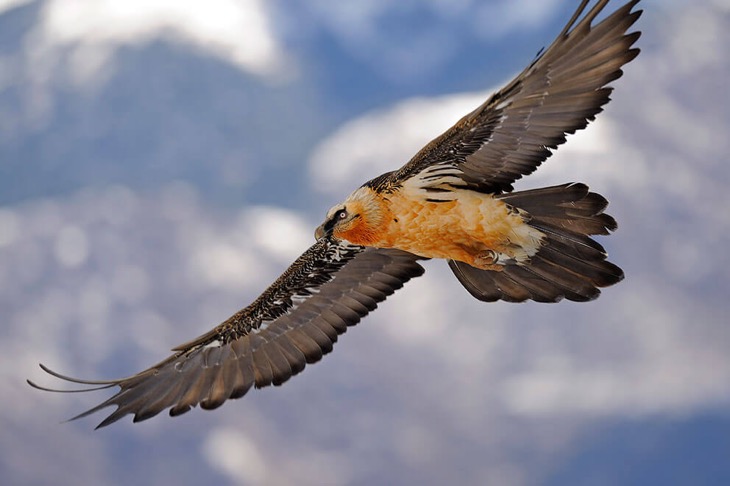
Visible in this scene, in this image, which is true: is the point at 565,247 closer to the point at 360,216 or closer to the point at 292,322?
the point at 360,216


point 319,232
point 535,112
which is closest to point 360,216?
point 319,232

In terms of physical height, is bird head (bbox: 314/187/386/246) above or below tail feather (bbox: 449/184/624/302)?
above

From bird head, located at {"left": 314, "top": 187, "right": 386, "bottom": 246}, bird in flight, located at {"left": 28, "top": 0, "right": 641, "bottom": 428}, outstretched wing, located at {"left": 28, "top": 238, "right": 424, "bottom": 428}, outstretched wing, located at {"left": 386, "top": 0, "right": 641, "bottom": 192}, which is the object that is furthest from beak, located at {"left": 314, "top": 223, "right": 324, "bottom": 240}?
outstretched wing, located at {"left": 28, "top": 238, "right": 424, "bottom": 428}

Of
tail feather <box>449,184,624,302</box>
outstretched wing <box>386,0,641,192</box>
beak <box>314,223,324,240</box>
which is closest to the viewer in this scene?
outstretched wing <box>386,0,641,192</box>

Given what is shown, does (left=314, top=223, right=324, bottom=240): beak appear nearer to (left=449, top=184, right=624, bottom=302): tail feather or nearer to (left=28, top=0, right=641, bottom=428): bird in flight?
(left=28, top=0, right=641, bottom=428): bird in flight

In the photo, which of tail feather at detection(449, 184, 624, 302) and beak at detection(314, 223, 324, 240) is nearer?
tail feather at detection(449, 184, 624, 302)

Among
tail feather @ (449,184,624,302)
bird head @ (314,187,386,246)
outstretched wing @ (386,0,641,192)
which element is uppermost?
outstretched wing @ (386,0,641,192)
